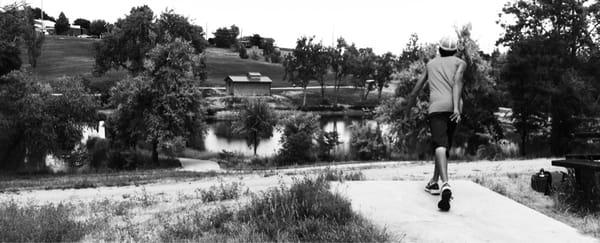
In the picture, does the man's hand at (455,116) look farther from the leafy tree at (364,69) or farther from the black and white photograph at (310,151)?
the leafy tree at (364,69)

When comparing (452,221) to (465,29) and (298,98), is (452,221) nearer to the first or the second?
(465,29)

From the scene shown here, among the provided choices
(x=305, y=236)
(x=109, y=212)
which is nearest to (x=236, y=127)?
(x=109, y=212)

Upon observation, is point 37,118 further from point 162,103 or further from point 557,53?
point 557,53

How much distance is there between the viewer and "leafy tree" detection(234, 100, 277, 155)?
110 feet

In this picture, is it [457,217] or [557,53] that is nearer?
[457,217]

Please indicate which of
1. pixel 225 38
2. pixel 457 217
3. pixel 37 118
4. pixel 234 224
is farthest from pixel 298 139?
pixel 225 38

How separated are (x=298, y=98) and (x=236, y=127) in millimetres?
59396

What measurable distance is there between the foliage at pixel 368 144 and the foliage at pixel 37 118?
1440 centimetres

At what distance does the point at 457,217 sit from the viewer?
6176 millimetres

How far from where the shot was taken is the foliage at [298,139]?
2858 cm

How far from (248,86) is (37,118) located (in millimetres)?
66585

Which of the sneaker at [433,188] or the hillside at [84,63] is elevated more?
the hillside at [84,63]

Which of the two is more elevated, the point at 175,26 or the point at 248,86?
the point at 175,26

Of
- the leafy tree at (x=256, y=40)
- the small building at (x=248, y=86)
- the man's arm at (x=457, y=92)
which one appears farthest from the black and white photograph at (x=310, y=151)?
the leafy tree at (x=256, y=40)
